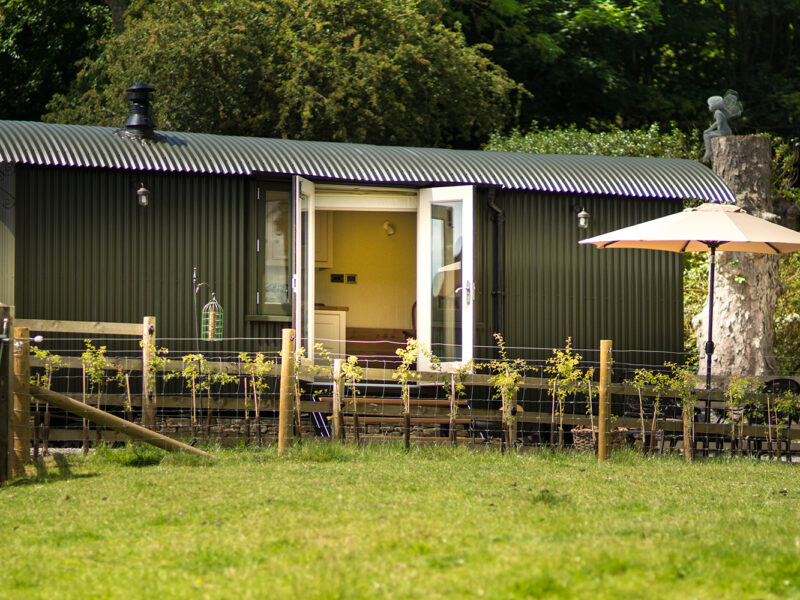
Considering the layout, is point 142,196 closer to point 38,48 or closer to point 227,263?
point 227,263

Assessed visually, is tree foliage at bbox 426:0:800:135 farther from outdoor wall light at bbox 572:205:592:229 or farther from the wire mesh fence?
the wire mesh fence

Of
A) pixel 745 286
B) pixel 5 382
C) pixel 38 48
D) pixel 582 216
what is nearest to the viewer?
pixel 5 382

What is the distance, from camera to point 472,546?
565 centimetres

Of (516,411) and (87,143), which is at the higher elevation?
(87,143)

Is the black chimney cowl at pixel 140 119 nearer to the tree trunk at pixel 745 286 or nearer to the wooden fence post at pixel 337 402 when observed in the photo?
the wooden fence post at pixel 337 402

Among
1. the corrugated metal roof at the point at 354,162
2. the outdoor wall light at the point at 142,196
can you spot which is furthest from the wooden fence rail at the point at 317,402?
the corrugated metal roof at the point at 354,162

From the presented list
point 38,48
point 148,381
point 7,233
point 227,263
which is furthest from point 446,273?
point 38,48

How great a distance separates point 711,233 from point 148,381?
486 centimetres

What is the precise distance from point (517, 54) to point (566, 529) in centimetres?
1700

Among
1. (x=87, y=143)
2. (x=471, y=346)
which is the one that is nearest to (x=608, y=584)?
(x=471, y=346)

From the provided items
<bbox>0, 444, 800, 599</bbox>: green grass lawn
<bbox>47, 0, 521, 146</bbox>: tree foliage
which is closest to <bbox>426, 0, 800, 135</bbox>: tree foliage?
<bbox>47, 0, 521, 146</bbox>: tree foliage

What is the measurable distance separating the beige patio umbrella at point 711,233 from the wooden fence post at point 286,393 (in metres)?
3.16

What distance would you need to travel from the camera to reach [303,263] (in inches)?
438

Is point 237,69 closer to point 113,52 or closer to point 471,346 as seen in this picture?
point 113,52
